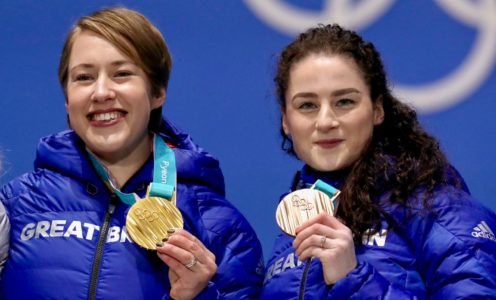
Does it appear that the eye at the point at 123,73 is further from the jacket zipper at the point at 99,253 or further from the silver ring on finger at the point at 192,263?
the silver ring on finger at the point at 192,263

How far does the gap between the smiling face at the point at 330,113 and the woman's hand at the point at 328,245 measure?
25cm

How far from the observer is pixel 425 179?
203 centimetres

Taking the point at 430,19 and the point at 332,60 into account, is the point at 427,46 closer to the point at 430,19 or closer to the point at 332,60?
the point at 430,19

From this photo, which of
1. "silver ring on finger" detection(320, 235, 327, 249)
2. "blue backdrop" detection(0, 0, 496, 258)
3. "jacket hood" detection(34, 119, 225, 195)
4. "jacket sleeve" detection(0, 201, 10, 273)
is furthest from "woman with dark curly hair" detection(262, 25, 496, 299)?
"blue backdrop" detection(0, 0, 496, 258)

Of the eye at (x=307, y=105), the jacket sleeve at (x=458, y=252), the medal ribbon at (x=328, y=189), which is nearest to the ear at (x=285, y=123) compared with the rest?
the eye at (x=307, y=105)

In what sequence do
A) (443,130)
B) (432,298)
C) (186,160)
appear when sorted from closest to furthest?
(432,298)
(186,160)
(443,130)

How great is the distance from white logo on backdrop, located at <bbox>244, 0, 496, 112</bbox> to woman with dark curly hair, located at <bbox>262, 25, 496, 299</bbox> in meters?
0.69

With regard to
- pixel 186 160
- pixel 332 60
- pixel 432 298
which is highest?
pixel 332 60

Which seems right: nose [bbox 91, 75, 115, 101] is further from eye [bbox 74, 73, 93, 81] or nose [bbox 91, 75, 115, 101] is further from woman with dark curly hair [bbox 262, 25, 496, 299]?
woman with dark curly hair [bbox 262, 25, 496, 299]

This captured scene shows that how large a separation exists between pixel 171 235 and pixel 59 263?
0.79ft

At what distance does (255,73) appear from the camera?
303cm

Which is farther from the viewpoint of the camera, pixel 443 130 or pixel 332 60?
pixel 443 130

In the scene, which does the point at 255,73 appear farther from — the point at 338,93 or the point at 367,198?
the point at 367,198

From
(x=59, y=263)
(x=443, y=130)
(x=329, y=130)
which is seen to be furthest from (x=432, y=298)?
(x=443, y=130)
